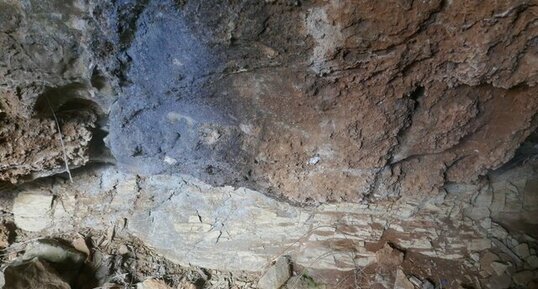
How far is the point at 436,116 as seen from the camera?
1.38 m

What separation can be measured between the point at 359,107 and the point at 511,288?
129 centimetres

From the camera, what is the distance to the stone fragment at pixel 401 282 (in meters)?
1.79

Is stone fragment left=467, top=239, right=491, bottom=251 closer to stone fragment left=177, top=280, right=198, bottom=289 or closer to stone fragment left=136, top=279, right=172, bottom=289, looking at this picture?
stone fragment left=177, top=280, right=198, bottom=289

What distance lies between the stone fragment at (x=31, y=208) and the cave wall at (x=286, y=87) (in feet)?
1.41

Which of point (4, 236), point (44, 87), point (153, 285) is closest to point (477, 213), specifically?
point (153, 285)

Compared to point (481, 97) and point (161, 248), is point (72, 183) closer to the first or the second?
point (161, 248)

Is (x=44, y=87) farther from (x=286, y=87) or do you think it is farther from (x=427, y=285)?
(x=427, y=285)

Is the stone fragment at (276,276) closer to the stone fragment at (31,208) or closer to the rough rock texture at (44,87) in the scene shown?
the rough rock texture at (44,87)

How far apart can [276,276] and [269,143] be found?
81 cm

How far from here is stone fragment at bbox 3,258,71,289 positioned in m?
1.79

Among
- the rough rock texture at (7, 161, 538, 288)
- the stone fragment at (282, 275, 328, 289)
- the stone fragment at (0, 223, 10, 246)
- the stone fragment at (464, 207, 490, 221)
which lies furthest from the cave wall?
the stone fragment at (0, 223, 10, 246)

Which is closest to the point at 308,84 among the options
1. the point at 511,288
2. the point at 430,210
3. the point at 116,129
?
the point at 116,129

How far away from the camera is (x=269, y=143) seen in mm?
1546

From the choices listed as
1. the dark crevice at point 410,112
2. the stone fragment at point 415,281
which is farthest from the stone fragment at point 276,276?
the dark crevice at point 410,112
